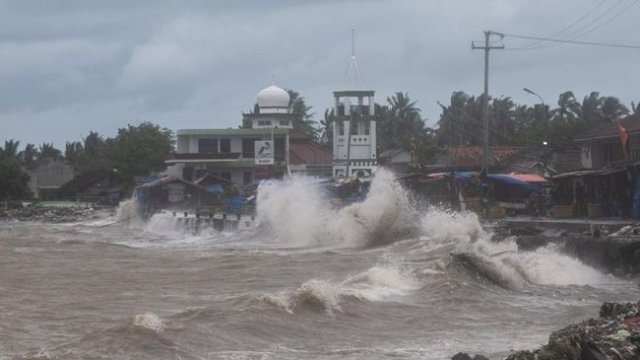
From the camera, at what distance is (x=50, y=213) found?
237ft

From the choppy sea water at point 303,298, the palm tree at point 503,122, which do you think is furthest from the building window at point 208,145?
the choppy sea water at point 303,298

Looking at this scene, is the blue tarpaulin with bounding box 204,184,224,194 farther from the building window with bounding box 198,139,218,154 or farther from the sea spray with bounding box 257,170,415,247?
the sea spray with bounding box 257,170,415,247

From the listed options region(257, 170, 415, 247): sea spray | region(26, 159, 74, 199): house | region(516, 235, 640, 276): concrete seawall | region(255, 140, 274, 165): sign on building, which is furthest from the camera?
region(26, 159, 74, 199): house

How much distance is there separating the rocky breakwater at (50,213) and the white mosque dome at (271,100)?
15.8m

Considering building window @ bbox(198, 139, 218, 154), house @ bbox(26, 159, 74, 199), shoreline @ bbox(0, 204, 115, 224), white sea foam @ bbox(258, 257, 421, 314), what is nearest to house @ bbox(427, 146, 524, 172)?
building window @ bbox(198, 139, 218, 154)

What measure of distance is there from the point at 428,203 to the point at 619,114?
118ft

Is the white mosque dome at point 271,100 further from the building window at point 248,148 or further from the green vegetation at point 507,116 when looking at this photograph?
the green vegetation at point 507,116

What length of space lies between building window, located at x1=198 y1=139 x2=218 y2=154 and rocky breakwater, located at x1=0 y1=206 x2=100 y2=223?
9.41 meters

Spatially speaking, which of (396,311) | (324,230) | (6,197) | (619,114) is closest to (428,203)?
(324,230)

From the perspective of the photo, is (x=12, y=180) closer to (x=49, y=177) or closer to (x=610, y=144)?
(x=49, y=177)

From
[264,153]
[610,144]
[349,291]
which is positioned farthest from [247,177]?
[349,291]

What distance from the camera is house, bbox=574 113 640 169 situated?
39688 mm

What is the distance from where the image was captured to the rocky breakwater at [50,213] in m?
69.4

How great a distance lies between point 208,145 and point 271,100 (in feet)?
23.5
